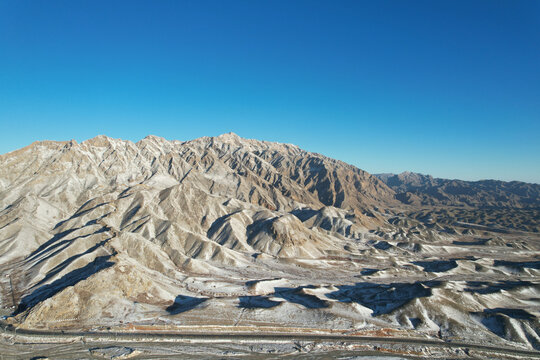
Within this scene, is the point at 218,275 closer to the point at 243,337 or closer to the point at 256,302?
the point at 256,302

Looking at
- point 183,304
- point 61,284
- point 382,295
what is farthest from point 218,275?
point 382,295

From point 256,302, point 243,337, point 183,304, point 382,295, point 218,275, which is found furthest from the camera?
point 218,275

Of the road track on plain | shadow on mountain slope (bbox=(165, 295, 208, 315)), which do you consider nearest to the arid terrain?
shadow on mountain slope (bbox=(165, 295, 208, 315))

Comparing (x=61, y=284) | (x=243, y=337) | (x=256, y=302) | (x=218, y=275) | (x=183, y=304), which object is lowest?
(x=243, y=337)

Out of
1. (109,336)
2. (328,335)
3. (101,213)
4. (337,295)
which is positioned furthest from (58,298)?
(101,213)

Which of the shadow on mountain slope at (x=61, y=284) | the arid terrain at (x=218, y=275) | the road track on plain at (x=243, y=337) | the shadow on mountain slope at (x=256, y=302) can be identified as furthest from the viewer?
the shadow on mountain slope at (x=256, y=302)

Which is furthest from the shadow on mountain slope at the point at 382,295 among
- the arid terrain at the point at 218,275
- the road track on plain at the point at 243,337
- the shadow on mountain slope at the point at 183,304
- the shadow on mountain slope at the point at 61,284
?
the shadow on mountain slope at the point at 61,284

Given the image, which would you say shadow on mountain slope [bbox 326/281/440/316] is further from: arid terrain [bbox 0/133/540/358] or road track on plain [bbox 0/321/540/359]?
road track on plain [bbox 0/321/540/359]

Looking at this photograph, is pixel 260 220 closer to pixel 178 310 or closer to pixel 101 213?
pixel 101 213

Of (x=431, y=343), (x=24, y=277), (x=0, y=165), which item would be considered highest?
(x=0, y=165)

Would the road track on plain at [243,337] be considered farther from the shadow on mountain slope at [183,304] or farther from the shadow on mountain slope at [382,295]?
the shadow on mountain slope at [382,295]

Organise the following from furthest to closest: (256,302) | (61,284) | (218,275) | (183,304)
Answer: (218,275) → (61,284) → (256,302) → (183,304)
